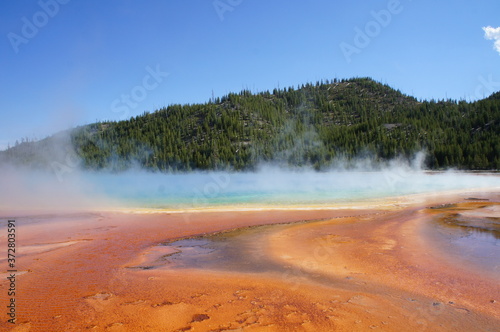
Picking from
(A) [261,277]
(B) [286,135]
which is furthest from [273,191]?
(B) [286,135]

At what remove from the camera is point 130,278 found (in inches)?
295

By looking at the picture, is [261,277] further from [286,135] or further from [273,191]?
[286,135]

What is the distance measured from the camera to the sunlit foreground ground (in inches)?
213

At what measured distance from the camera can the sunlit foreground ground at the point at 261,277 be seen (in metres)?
5.41

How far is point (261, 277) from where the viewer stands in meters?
7.46

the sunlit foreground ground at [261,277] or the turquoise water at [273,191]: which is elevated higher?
the turquoise water at [273,191]

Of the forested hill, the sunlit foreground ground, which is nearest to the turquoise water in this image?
the sunlit foreground ground

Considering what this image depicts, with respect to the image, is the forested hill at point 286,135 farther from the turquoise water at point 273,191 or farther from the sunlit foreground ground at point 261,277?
the sunlit foreground ground at point 261,277

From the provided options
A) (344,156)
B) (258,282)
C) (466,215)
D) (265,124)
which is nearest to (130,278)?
(258,282)

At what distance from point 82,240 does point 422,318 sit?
10770 millimetres

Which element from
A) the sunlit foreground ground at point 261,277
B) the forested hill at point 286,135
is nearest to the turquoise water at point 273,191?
the sunlit foreground ground at point 261,277

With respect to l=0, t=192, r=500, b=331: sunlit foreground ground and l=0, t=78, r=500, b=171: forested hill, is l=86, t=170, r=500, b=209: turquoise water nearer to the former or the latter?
l=0, t=192, r=500, b=331: sunlit foreground ground

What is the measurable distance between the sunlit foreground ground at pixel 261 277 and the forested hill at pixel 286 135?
79.2 meters

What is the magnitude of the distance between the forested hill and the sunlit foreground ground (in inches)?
3118
